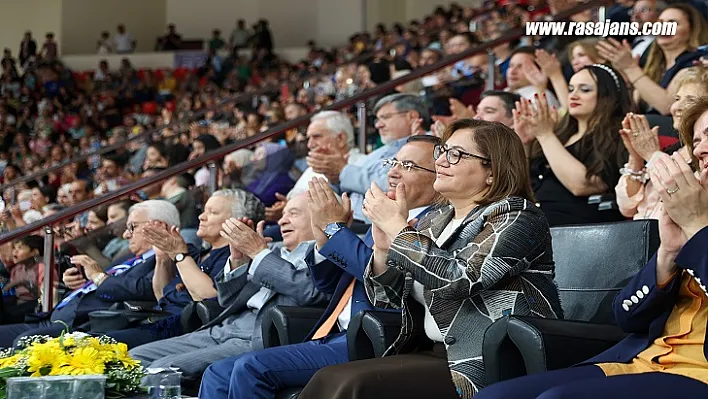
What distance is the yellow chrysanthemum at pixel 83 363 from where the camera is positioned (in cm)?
299

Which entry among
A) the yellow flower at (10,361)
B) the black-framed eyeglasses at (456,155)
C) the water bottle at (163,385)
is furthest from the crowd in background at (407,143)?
the yellow flower at (10,361)

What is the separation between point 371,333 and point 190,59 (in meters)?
14.3

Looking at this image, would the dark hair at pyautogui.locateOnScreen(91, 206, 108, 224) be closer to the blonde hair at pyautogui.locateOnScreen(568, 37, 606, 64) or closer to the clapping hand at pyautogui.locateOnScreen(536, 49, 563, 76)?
the clapping hand at pyautogui.locateOnScreen(536, 49, 563, 76)

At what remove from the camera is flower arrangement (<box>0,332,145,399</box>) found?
118 inches

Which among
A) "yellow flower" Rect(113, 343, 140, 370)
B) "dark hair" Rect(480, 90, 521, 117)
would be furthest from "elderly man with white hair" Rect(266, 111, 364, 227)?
"yellow flower" Rect(113, 343, 140, 370)

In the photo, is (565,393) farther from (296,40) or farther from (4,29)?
(4,29)

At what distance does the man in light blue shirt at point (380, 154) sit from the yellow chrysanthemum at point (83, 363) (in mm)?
1637

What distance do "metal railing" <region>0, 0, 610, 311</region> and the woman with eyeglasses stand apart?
2.33 metres

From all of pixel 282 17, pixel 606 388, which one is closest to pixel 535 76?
pixel 606 388

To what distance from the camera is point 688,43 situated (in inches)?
198

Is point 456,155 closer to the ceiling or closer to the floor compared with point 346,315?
closer to the ceiling

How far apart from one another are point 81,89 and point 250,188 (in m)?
12.0

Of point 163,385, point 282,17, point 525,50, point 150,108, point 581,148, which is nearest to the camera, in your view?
point 163,385

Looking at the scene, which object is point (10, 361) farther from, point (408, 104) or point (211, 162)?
point (408, 104)
